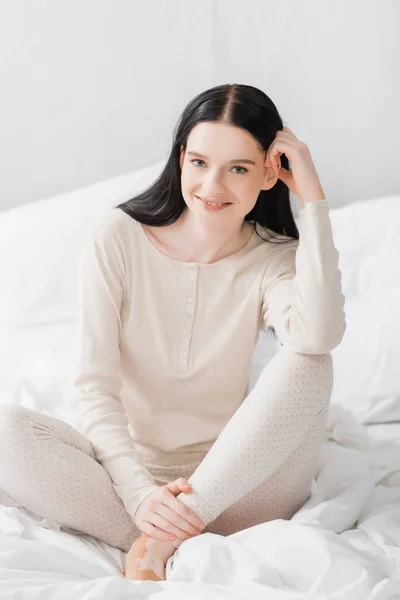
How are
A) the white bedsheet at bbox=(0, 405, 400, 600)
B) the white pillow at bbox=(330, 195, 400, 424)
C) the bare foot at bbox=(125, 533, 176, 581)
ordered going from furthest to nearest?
the white pillow at bbox=(330, 195, 400, 424) → the bare foot at bbox=(125, 533, 176, 581) → the white bedsheet at bbox=(0, 405, 400, 600)

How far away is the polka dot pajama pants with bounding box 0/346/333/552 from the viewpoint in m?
1.27

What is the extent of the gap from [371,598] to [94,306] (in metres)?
0.63

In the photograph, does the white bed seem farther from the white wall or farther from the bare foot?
the white wall

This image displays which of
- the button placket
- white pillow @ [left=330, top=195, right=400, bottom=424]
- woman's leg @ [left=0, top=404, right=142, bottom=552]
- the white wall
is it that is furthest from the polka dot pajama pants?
the white wall

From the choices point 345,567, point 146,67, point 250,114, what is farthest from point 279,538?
point 146,67

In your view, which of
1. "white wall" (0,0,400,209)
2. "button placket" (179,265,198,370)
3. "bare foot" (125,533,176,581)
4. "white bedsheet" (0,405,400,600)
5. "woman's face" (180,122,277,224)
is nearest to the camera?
Result: "white bedsheet" (0,405,400,600)

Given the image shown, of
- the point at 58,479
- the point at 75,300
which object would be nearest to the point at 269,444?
the point at 58,479

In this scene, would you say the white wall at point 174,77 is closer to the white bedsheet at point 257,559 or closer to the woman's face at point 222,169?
the woman's face at point 222,169

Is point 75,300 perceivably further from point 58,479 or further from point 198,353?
point 58,479

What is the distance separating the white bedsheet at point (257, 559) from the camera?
3.47 feet

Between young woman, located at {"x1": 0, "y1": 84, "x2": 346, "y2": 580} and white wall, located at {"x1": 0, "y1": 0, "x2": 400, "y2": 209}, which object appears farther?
white wall, located at {"x1": 0, "y1": 0, "x2": 400, "y2": 209}

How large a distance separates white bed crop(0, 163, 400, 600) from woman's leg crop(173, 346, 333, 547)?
2.4 inches

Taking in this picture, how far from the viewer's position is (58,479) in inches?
50.4

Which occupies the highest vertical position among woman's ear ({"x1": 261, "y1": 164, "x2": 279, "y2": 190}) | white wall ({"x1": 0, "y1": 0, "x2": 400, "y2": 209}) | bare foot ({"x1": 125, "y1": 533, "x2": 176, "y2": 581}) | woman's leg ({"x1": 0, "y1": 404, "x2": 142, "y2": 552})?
white wall ({"x1": 0, "y1": 0, "x2": 400, "y2": 209})
